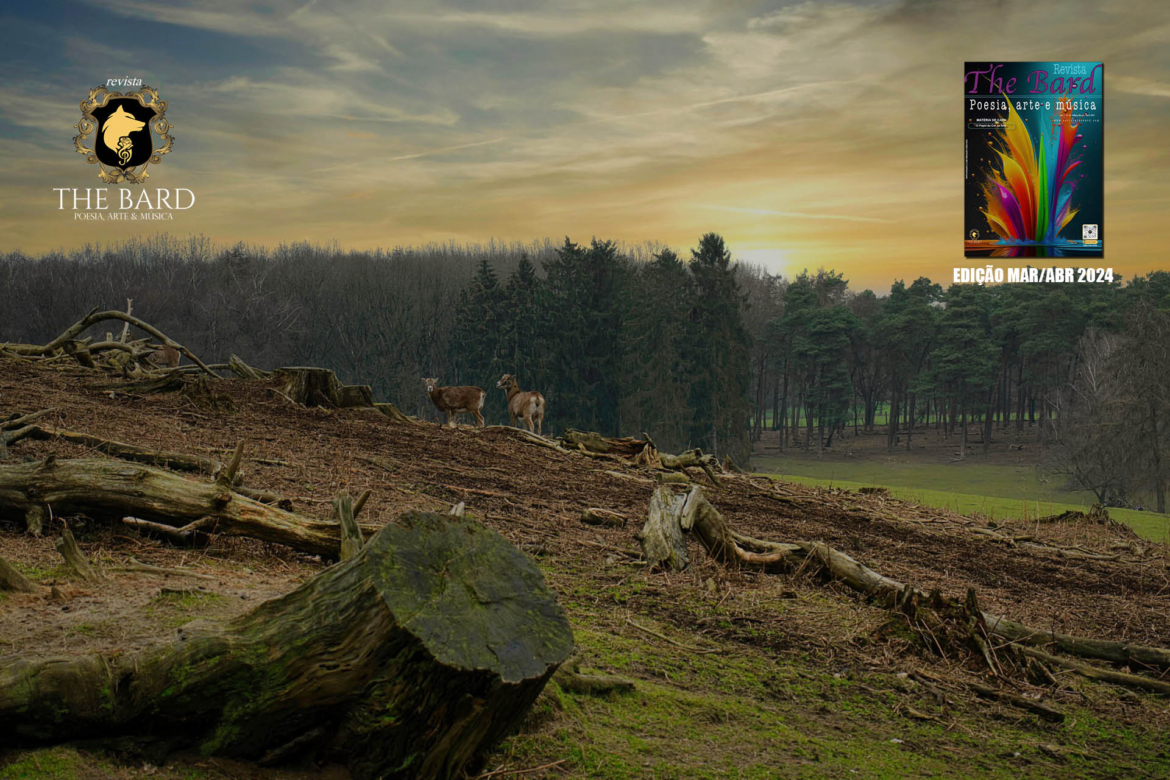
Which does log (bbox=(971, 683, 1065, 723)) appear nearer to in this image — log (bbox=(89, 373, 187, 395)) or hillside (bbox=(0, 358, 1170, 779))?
hillside (bbox=(0, 358, 1170, 779))

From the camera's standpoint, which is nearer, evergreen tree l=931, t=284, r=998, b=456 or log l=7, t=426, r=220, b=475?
log l=7, t=426, r=220, b=475

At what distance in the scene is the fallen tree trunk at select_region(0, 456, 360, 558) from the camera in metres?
6.17

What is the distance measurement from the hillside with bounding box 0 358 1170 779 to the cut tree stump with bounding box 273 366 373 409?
8.67ft

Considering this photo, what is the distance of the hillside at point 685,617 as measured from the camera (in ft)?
13.4

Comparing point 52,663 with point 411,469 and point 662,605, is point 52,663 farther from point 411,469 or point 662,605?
point 411,469

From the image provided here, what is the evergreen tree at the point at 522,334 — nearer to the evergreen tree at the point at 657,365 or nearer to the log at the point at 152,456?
the evergreen tree at the point at 657,365

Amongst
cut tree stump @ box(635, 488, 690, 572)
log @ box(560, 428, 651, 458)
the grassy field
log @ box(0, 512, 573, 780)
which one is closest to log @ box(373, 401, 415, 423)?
log @ box(560, 428, 651, 458)

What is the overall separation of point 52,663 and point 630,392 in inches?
2159

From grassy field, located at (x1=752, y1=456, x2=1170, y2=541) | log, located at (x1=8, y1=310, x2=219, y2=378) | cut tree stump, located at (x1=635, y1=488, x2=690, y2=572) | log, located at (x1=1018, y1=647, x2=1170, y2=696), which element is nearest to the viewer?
log, located at (x1=1018, y1=647, x2=1170, y2=696)

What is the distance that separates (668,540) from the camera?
8.06 meters

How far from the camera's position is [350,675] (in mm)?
3078

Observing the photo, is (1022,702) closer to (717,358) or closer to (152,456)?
(152,456)

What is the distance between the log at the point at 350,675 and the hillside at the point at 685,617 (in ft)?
0.49

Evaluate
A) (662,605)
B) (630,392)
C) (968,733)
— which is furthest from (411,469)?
(630,392)
